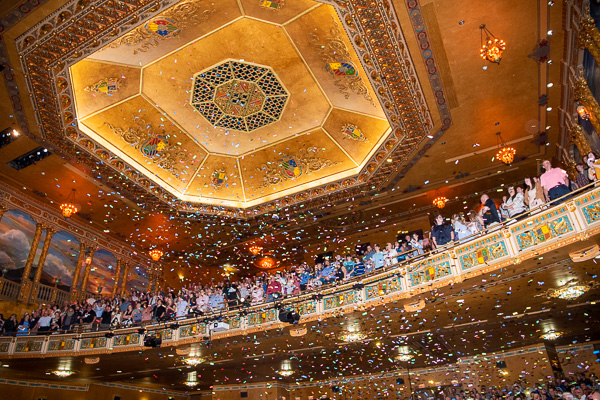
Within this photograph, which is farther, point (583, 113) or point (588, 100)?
point (583, 113)

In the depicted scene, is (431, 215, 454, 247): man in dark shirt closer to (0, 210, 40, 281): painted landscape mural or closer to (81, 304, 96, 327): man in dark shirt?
(81, 304, 96, 327): man in dark shirt

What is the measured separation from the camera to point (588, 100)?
316 inches

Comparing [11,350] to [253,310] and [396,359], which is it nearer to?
[253,310]

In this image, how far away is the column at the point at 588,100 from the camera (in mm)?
7809

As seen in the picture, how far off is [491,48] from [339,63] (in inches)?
151

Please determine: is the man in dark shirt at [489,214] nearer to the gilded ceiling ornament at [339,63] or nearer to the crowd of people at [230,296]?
the crowd of people at [230,296]

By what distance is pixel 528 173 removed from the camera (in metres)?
13.2

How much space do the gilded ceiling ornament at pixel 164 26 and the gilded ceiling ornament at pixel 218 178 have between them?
194 inches

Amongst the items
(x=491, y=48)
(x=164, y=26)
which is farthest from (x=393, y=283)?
(x=164, y=26)

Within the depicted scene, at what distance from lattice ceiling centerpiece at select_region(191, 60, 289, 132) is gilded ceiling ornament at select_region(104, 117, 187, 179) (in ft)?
5.30

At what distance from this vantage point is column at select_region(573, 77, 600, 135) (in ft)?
25.6

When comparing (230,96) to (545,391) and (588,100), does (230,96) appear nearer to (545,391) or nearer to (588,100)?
(588,100)

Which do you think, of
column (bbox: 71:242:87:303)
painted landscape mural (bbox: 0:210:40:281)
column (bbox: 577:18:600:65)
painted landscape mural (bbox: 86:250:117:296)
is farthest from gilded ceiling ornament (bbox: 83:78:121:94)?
column (bbox: 577:18:600:65)

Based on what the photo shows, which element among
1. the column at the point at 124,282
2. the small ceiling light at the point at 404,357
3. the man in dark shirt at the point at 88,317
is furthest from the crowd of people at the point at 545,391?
the column at the point at 124,282
